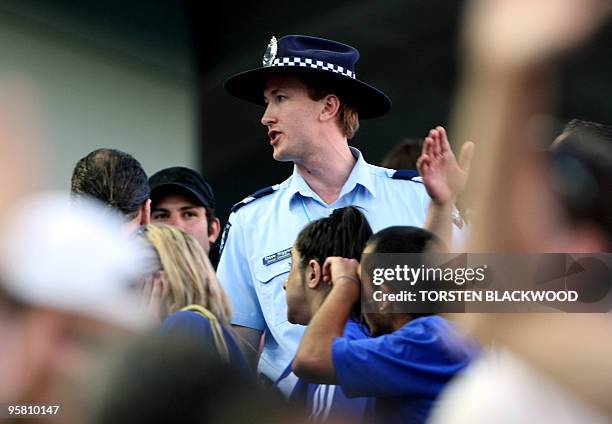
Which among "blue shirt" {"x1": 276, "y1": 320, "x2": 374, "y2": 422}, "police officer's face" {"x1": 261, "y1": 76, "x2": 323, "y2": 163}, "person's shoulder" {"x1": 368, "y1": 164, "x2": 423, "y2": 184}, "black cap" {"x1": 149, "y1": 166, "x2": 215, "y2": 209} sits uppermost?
"police officer's face" {"x1": 261, "y1": 76, "x2": 323, "y2": 163}

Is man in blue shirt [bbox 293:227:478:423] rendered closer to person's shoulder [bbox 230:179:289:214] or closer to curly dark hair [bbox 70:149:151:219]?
person's shoulder [bbox 230:179:289:214]

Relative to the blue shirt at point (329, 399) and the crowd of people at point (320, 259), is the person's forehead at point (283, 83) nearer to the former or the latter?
the crowd of people at point (320, 259)

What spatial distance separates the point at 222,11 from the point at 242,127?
240mm

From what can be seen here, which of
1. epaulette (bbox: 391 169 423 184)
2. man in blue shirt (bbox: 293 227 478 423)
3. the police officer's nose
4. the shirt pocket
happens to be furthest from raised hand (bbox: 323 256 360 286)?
the police officer's nose

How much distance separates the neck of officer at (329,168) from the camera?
205 centimetres

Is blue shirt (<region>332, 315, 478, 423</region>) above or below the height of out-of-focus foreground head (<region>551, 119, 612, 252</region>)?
below

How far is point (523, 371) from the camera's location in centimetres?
103

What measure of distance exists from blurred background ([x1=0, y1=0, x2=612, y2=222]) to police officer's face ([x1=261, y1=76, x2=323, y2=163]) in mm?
27

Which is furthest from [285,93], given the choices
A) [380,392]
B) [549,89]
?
[549,89]

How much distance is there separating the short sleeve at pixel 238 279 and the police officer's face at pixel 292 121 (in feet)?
0.57

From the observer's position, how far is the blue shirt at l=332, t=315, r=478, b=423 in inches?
67.5

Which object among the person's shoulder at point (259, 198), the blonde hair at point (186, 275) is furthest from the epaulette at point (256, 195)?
the blonde hair at point (186, 275)

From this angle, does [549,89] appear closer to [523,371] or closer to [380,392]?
[523,371]

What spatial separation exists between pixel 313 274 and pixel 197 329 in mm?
341
